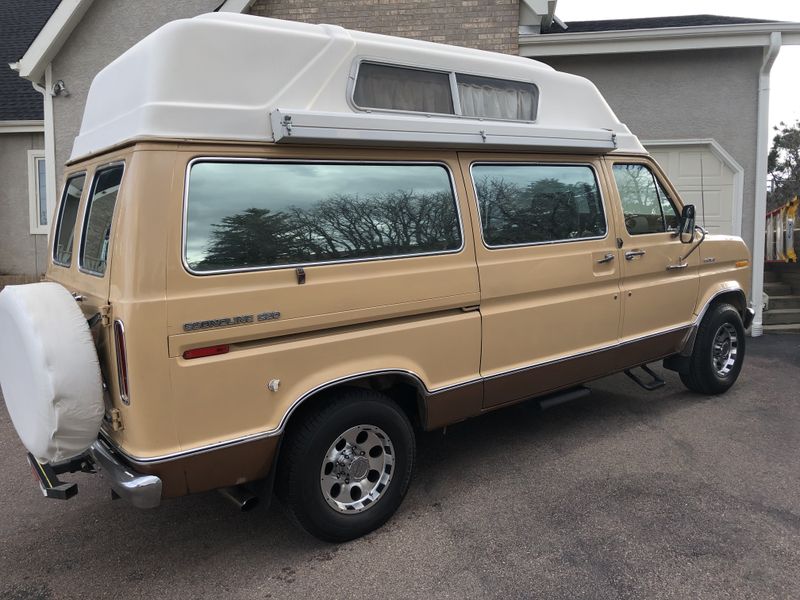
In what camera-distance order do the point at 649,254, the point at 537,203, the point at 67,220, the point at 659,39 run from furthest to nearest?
the point at 659,39, the point at 649,254, the point at 537,203, the point at 67,220

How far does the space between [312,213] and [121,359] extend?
1.16 metres

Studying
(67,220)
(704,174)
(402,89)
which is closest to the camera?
(402,89)

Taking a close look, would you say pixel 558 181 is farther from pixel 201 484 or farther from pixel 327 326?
pixel 201 484

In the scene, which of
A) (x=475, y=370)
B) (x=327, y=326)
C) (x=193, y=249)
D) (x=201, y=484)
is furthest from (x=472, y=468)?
(x=193, y=249)

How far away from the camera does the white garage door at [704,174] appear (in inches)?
340

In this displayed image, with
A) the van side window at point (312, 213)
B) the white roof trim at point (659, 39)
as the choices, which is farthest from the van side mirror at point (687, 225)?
the white roof trim at point (659, 39)

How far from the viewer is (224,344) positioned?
114 inches

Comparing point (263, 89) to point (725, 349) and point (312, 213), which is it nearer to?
point (312, 213)

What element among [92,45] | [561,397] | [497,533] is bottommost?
[497,533]

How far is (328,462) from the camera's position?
3285mm

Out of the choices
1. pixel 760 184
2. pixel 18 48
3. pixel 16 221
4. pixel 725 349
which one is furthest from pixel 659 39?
pixel 18 48

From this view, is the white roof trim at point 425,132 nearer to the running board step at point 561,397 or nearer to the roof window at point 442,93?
the roof window at point 442,93

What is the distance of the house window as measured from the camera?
11.8m

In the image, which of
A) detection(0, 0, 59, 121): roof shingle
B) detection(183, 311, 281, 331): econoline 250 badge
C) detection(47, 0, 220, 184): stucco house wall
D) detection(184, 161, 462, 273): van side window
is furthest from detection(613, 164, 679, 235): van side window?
detection(0, 0, 59, 121): roof shingle
